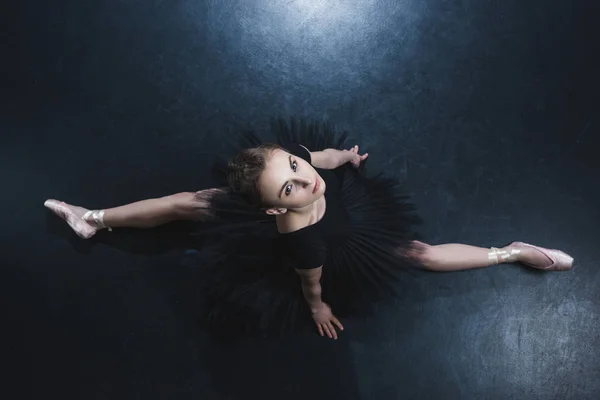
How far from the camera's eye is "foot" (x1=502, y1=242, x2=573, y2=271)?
163cm

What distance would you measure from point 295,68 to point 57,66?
84 cm

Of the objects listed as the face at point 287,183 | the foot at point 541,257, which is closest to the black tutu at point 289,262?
the face at point 287,183

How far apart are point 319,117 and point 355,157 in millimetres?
207

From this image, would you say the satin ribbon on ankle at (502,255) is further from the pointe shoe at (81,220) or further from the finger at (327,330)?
the pointe shoe at (81,220)

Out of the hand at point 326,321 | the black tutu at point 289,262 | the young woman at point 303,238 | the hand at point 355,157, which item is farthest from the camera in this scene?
the hand at point 355,157

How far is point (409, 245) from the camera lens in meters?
1.50

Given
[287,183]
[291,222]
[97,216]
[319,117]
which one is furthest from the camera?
[319,117]

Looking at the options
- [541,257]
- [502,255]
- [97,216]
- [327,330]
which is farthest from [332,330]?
[97,216]

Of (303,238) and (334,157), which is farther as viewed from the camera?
(334,157)

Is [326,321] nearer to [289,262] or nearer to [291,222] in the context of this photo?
[289,262]

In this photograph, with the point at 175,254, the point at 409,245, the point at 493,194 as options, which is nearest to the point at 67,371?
the point at 175,254

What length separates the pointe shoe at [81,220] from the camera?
1.70 m

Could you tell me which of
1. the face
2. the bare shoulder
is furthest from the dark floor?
the face

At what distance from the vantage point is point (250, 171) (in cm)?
118
